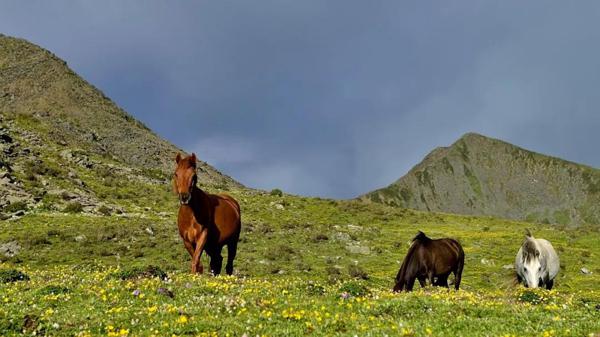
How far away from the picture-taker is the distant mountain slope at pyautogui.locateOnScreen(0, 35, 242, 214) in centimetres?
5206

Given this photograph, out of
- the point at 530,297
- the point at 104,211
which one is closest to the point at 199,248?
the point at 530,297

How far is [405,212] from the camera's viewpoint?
67375mm

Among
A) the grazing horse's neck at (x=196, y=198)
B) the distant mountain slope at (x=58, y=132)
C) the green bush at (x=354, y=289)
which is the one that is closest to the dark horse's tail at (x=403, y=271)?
the green bush at (x=354, y=289)

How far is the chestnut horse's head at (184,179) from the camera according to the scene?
48.7ft

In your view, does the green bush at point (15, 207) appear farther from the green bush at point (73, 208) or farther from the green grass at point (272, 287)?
the green bush at point (73, 208)

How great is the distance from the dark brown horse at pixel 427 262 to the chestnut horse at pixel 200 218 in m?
6.43

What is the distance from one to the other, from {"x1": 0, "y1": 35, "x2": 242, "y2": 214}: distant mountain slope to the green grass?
13.3 m

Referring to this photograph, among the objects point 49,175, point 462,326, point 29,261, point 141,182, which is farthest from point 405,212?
point 462,326

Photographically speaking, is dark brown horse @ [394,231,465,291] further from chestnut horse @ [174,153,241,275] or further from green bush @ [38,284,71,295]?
green bush @ [38,284,71,295]

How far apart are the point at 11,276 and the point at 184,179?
27.1 ft

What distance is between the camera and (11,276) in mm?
18188

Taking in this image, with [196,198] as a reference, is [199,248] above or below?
below

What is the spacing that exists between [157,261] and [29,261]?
7.09 m

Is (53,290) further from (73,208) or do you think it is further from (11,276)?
(73,208)
